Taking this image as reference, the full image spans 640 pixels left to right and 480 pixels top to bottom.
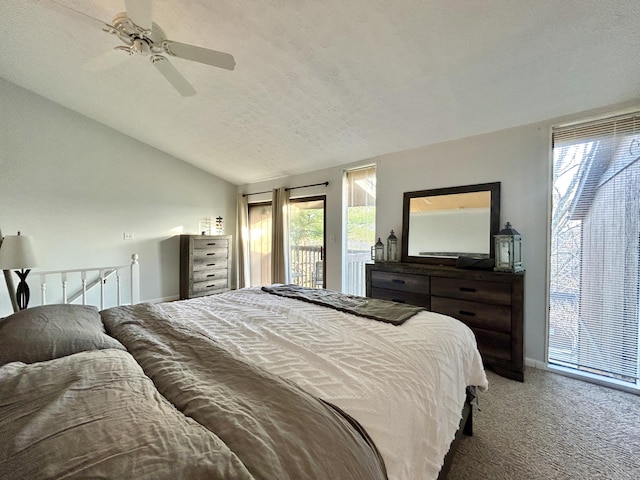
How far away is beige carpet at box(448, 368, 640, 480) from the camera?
1.54 metres

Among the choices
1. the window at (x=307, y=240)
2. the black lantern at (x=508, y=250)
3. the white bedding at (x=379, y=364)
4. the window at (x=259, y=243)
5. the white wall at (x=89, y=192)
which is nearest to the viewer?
the white bedding at (x=379, y=364)

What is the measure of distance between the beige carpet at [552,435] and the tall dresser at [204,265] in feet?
13.8

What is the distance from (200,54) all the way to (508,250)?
2.97 m

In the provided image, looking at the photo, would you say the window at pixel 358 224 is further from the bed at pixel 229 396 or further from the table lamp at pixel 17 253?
the table lamp at pixel 17 253

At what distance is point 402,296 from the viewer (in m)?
3.12

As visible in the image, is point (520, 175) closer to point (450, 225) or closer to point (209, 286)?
point (450, 225)

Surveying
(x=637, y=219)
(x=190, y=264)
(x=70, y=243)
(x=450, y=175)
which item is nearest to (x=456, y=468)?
(x=637, y=219)

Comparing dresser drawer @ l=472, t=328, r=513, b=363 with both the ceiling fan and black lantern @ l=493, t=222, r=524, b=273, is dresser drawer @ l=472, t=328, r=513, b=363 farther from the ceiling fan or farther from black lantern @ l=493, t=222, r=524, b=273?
the ceiling fan

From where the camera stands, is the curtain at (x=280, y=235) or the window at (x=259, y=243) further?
the window at (x=259, y=243)

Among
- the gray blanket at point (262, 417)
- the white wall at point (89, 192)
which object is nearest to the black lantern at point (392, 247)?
the gray blanket at point (262, 417)

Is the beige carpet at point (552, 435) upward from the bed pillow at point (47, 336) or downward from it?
downward

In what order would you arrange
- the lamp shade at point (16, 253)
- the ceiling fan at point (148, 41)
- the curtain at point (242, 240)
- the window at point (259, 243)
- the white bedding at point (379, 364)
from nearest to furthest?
the white bedding at point (379, 364)
the ceiling fan at point (148, 41)
the lamp shade at point (16, 253)
the window at point (259, 243)
the curtain at point (242, 240)

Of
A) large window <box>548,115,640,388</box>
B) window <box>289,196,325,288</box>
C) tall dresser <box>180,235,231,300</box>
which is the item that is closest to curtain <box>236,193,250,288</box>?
tall dresser <box>180,235,231,300</box>

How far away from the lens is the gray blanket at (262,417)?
2.15 ft
